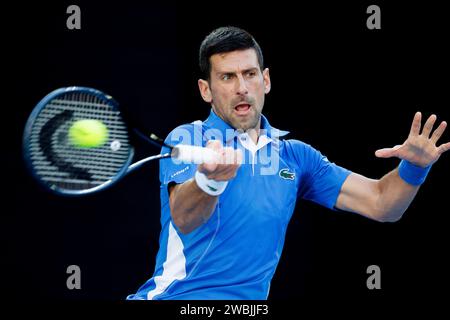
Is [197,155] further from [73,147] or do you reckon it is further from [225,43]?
[225,43]

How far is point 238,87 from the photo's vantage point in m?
2.92

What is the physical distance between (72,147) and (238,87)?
0.78m

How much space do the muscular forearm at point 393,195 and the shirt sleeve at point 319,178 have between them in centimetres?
18

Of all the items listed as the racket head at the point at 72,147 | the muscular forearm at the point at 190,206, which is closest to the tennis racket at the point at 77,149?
the racket head at the point at 72,147

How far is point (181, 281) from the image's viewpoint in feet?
8.86

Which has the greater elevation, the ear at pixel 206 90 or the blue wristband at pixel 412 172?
the ear at pixel 206 90

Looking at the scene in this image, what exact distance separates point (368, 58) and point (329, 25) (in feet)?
0.97

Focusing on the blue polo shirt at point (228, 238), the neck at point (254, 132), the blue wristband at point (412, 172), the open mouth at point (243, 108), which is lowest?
the blue polo shirt at point (228, 238)

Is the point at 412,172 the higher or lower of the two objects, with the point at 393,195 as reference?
higher

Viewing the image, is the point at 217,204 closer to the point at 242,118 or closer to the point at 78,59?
the point at 242,118

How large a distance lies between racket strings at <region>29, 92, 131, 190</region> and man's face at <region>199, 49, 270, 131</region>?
0.58m

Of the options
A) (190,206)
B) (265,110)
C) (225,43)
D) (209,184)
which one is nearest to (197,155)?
(209,184)

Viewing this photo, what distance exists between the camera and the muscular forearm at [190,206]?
2482 mm

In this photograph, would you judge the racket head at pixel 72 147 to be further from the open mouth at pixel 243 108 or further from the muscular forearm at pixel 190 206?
the open mouth at pixel 243 108
